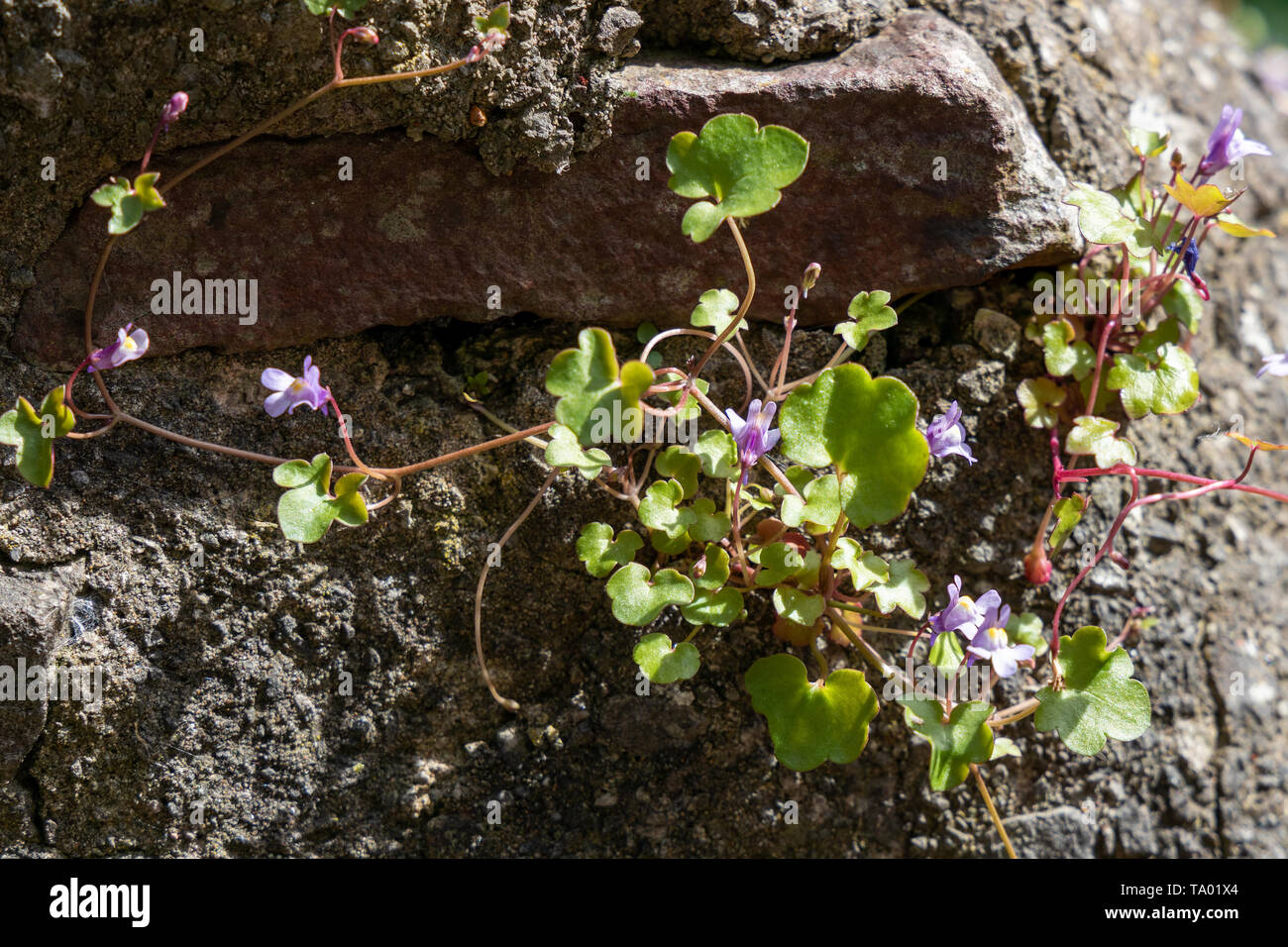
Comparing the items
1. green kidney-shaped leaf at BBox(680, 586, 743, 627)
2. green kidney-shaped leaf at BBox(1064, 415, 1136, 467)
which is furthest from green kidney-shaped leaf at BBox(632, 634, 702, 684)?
green kidney-shaped leaf at BBox(1064, 415, 1136, 467)

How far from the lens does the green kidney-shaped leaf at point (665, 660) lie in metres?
1.33

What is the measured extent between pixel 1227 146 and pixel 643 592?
1104 mm

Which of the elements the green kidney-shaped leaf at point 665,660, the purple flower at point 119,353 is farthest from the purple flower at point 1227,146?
the purple flower at point 119,353

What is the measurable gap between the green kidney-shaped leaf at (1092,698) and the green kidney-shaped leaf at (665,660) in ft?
1.60

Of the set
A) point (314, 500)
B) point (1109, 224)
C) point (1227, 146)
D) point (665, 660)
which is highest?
point (1227, 146)

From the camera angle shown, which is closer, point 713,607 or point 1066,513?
point 713,607

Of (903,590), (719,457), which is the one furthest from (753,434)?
(903,590)

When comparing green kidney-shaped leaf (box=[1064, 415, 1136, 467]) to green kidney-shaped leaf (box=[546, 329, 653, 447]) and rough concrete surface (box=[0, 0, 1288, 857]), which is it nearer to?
rough concrete surface (box=[0, 0, 1288, 857])

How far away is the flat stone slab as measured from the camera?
142 centimetres

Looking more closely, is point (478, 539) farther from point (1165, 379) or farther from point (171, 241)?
point (1165, 379)

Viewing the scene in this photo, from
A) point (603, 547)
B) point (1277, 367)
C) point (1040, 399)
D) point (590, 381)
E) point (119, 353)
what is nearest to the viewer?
point (590, 381)

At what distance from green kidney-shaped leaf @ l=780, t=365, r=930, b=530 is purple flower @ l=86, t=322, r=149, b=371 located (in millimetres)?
895

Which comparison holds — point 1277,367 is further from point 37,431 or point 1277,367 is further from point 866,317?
point 37,431

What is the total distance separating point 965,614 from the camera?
52.3 inches
